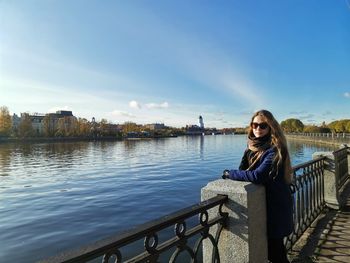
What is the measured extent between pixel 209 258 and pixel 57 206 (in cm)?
1678

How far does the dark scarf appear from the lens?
360 centimetres

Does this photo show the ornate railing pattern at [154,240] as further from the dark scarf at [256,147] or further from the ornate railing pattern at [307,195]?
the ornate railing pattern at [307,195]

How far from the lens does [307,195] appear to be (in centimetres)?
612

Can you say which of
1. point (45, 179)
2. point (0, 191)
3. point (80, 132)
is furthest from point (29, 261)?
point (80, 132)

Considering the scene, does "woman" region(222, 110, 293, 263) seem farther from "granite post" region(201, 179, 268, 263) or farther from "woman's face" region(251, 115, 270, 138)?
"granite post" region(201, 179, 268, 263)

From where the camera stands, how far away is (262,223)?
11.5 feet

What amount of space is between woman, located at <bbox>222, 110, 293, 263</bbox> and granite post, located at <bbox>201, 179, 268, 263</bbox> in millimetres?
179

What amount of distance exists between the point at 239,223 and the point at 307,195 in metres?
3.47

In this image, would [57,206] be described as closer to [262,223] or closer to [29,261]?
[29,261]

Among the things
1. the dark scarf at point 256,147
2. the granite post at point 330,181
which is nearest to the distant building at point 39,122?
the granite post at point 330,181

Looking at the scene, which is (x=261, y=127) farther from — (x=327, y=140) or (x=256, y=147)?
(x=327, y=140)

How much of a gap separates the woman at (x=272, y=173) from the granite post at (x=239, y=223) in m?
0.18

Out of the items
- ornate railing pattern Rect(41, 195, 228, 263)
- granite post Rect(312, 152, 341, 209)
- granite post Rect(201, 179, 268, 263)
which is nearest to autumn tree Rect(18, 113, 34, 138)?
granite post Rect(312, 152, 341, 209)

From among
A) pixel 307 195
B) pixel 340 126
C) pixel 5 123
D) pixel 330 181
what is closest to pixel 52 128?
pixel 5 123
